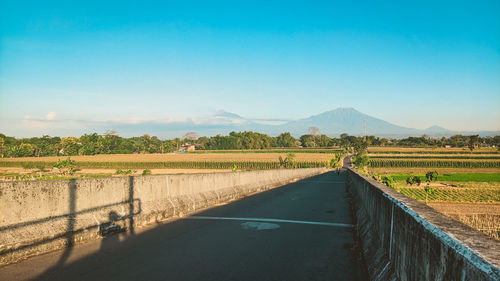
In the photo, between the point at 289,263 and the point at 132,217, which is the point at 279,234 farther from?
the point at 132,217

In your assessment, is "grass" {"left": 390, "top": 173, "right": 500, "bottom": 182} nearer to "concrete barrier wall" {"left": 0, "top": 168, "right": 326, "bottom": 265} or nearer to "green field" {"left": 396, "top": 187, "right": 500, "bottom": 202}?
"green field" {"left": 396, "top": 187, "right": 500, "bottom": 202}

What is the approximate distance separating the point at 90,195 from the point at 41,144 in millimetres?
170091

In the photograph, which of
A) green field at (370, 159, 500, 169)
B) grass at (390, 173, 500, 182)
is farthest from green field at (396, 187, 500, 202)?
green field at (370, 159, 500, 169)

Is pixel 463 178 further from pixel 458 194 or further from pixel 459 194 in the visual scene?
pixel 459 194

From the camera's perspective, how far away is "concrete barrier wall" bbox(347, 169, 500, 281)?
7.01ft

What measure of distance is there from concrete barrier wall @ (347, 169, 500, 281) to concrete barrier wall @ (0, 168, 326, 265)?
17.5ft

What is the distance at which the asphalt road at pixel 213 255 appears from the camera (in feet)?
16.9

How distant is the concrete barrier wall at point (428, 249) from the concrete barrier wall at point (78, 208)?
532 cm

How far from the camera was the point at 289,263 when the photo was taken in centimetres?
579

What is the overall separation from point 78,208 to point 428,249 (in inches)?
250

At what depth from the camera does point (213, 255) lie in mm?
6152

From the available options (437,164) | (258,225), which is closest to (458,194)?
(437,164)

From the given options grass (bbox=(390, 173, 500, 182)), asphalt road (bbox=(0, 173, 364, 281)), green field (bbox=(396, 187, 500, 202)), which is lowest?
green field (bbox=(396, 187, 500, 202))

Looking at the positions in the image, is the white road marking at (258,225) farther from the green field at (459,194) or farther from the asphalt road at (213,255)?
the green field at (459,194)
